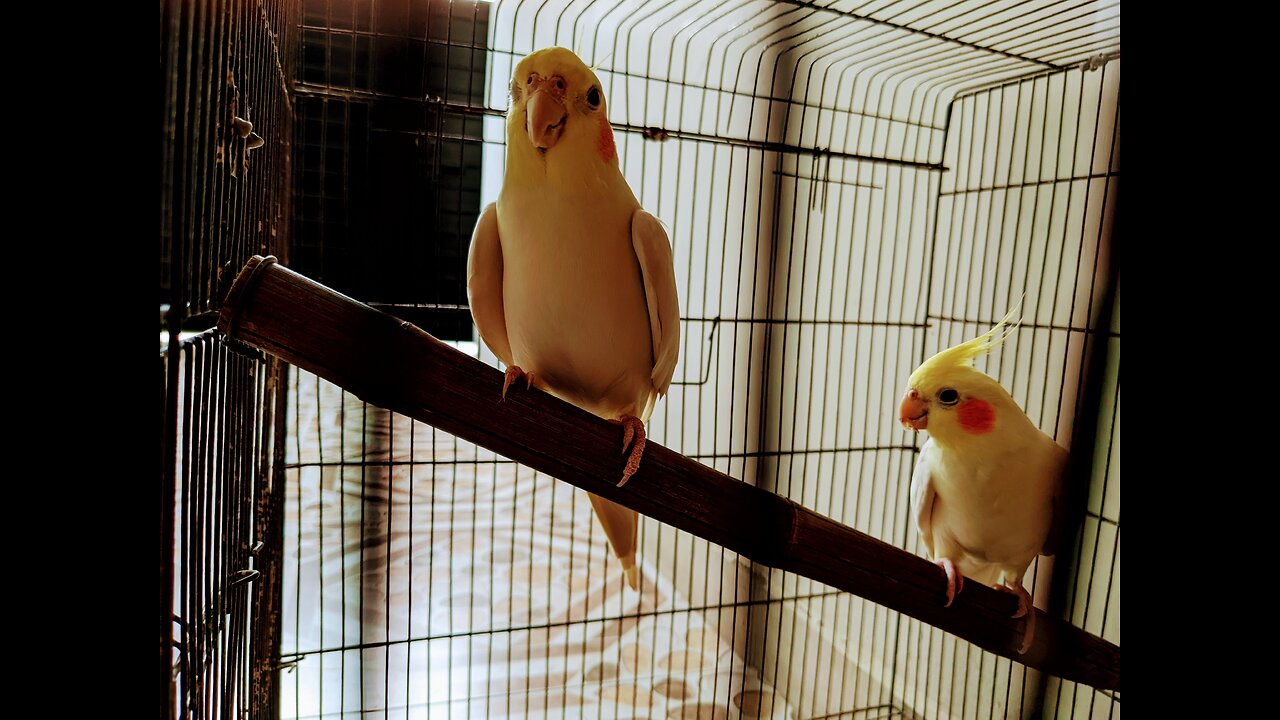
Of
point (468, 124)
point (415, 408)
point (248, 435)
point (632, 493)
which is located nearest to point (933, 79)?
point (468, 124)

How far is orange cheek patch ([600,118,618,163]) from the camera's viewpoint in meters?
0.80

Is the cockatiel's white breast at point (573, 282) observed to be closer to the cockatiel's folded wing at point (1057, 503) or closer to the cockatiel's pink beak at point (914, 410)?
the cockatiel's pink beak at point (914, 410)

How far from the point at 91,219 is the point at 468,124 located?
1499 mm

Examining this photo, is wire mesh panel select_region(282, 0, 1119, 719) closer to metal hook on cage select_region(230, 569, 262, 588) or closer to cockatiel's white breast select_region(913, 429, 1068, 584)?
cockatiel's white breast select_region(913, 429, 1068, 584)

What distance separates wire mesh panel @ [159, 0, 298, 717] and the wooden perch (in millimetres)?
61

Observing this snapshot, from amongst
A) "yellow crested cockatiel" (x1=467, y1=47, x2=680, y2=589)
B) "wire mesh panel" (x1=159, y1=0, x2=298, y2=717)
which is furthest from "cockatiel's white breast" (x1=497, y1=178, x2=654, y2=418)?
"wire mesh panel" (x1=159, y1=0, x2=298, y2=717)

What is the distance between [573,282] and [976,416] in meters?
0.58

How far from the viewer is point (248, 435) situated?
0.75 m

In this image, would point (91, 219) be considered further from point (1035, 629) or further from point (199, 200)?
point (1035, 629)

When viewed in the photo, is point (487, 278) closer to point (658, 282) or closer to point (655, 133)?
point (658, 282)

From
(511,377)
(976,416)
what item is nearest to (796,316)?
(976,416)

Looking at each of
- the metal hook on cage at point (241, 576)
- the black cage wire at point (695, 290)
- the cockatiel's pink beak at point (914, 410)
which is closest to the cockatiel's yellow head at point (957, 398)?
the cockatiel's pink beak at point (914, 410)

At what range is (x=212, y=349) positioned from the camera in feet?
1.65

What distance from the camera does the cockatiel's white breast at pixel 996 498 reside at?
2.95 ft
